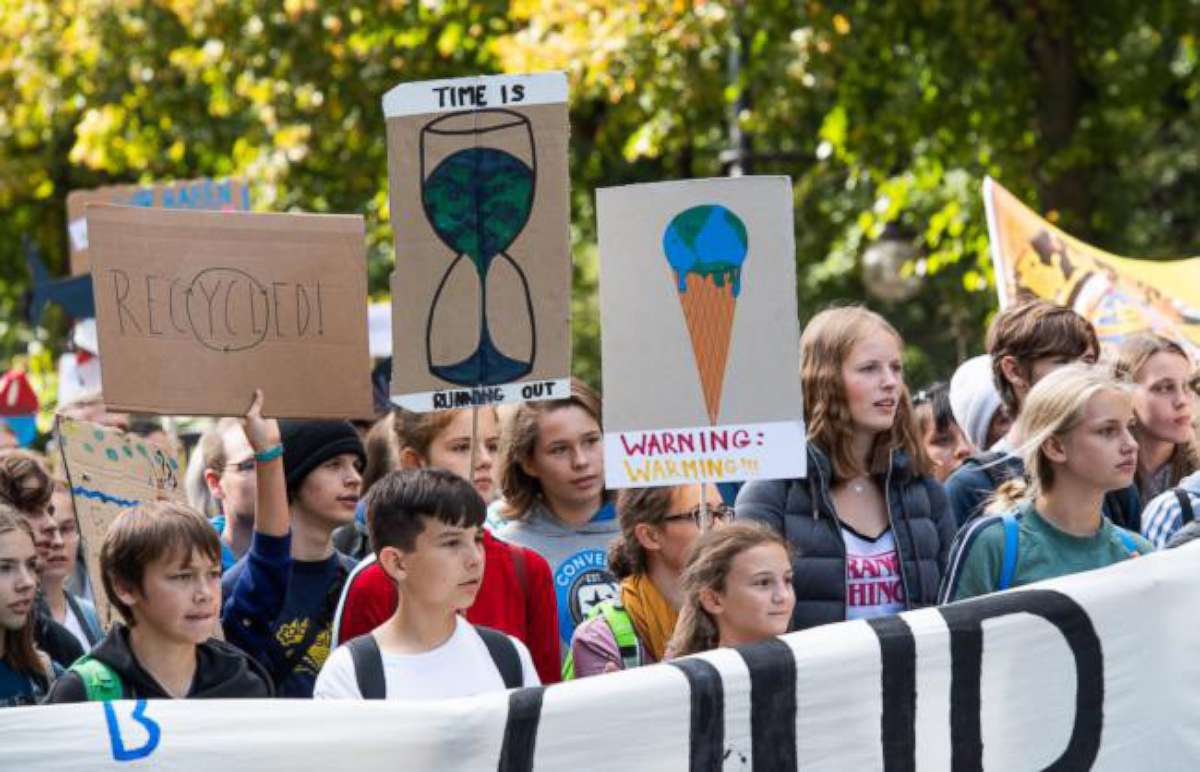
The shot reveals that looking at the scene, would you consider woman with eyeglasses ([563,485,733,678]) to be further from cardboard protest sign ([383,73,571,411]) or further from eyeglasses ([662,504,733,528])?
cardboard protest sign ([383,73,571,411])

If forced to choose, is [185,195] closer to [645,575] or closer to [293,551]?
[293,551]

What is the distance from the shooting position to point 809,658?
469 centimetres

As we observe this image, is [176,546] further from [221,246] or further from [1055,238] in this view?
[1055,238]

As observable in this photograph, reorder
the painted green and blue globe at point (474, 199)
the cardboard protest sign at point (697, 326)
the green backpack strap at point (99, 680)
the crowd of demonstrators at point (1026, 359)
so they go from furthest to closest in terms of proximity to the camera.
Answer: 1. the crowd of demonstrators at point (1026, 359)
2. the painted green and blue globe at point (474, 199)
3. the cardboard protest sign at point (697, 326)
4. the green backpack strap at point (99, 680)

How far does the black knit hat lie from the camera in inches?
233

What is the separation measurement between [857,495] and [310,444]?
1393 mm

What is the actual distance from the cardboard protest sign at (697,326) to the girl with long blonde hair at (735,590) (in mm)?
426

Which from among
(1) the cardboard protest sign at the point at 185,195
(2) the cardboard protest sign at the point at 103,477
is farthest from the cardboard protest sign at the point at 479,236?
(1) the cardboard protest sign at the point at 185,195

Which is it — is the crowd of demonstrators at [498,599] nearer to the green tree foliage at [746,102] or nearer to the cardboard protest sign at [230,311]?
the cardboard protest sign at [230,311]

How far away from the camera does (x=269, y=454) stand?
542 cm

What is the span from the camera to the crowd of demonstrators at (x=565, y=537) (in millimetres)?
4898

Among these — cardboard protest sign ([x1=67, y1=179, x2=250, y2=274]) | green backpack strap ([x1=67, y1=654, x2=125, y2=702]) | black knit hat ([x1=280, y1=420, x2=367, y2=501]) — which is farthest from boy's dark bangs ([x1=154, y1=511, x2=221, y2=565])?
cardboard protest sign ([x1=67, y1=179, x2=250, y2=274])

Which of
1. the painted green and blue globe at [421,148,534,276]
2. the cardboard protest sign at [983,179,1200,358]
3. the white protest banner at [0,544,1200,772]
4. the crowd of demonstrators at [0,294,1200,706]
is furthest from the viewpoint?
the cardboard protest sign at [983,179,1200,358]

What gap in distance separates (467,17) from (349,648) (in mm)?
11994
